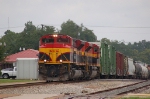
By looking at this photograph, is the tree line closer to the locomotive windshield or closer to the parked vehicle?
the parked vehicle

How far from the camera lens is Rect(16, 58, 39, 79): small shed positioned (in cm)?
4588

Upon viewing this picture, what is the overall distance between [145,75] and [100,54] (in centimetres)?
2317

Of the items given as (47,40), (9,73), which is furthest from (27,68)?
(47,40)

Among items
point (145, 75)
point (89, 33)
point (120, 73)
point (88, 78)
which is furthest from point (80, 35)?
point (88, 78)

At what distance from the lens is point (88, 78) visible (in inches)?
1444

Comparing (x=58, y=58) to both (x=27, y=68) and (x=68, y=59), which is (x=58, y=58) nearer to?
(x=68, y=59)

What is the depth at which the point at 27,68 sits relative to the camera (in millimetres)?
46281

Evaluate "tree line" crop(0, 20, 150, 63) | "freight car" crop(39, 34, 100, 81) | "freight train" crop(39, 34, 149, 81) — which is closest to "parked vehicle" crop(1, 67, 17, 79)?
"tree line" crop(0, 20, 150, 63)

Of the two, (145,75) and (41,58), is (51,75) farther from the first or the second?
(145,75)

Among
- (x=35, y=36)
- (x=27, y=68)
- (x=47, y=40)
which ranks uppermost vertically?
(x=35, y=36)

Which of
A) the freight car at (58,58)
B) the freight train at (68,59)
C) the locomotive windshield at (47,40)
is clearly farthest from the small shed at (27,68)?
the locomotive windshield at (47,40)

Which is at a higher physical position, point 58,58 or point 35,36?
point 35,36

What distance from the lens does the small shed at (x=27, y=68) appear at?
45.9 metres

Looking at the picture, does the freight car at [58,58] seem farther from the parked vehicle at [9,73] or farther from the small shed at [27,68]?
the parked vehicle at [9,73]
